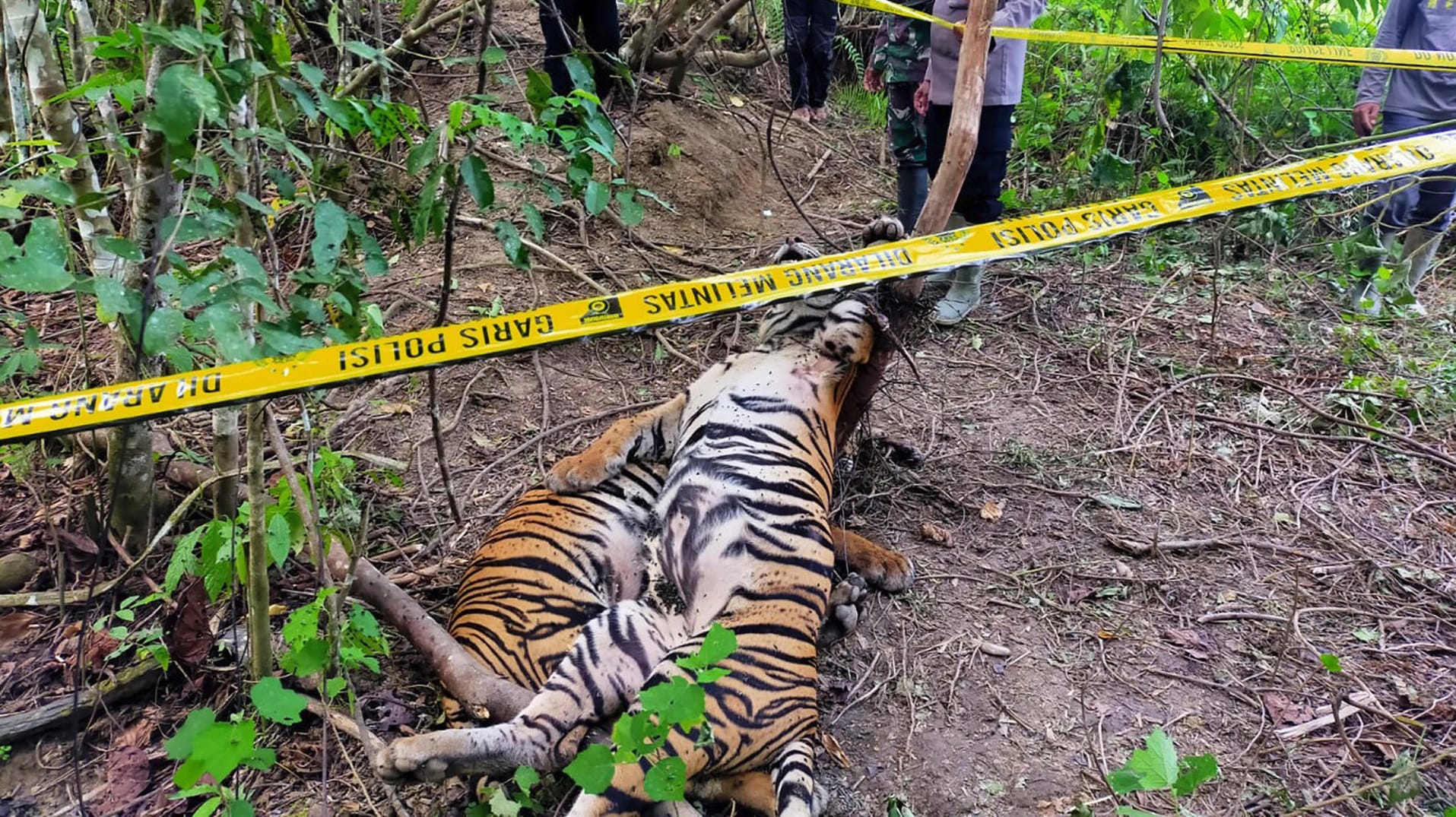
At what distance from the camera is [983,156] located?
4449 millimetres

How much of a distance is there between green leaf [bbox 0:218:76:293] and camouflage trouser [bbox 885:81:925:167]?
13.0 ft

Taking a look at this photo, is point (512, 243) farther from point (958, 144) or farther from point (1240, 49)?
point (1240, 49)

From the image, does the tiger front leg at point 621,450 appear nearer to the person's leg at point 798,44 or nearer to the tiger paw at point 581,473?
the tiger paw at point 581,473

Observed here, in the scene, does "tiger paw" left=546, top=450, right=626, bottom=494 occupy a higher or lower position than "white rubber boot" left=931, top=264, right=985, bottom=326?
higher

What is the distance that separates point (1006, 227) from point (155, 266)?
2571 mm

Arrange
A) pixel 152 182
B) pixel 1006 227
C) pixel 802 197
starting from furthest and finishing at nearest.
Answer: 1. pixel 802 197
2. pixel 1006 227
3. pixel 152 182

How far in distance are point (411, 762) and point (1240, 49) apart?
15.2 ft

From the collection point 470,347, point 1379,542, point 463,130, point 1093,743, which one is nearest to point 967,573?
point 1093,743

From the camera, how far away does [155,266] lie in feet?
6.03

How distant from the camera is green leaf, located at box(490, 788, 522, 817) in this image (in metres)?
2.24


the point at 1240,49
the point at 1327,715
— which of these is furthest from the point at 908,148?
the point at 1327,715

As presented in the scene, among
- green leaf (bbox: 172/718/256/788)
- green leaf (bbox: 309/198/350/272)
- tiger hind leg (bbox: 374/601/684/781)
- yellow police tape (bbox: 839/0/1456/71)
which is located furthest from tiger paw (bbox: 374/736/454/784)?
yellow police tape (bbox: 839/0/1456/71)

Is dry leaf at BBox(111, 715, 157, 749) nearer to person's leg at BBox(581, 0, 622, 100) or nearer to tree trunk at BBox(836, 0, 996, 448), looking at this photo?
tree trunk at BBox(836, 0, 996, 448)

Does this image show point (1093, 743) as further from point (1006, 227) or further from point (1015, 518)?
point (1006, 227)
